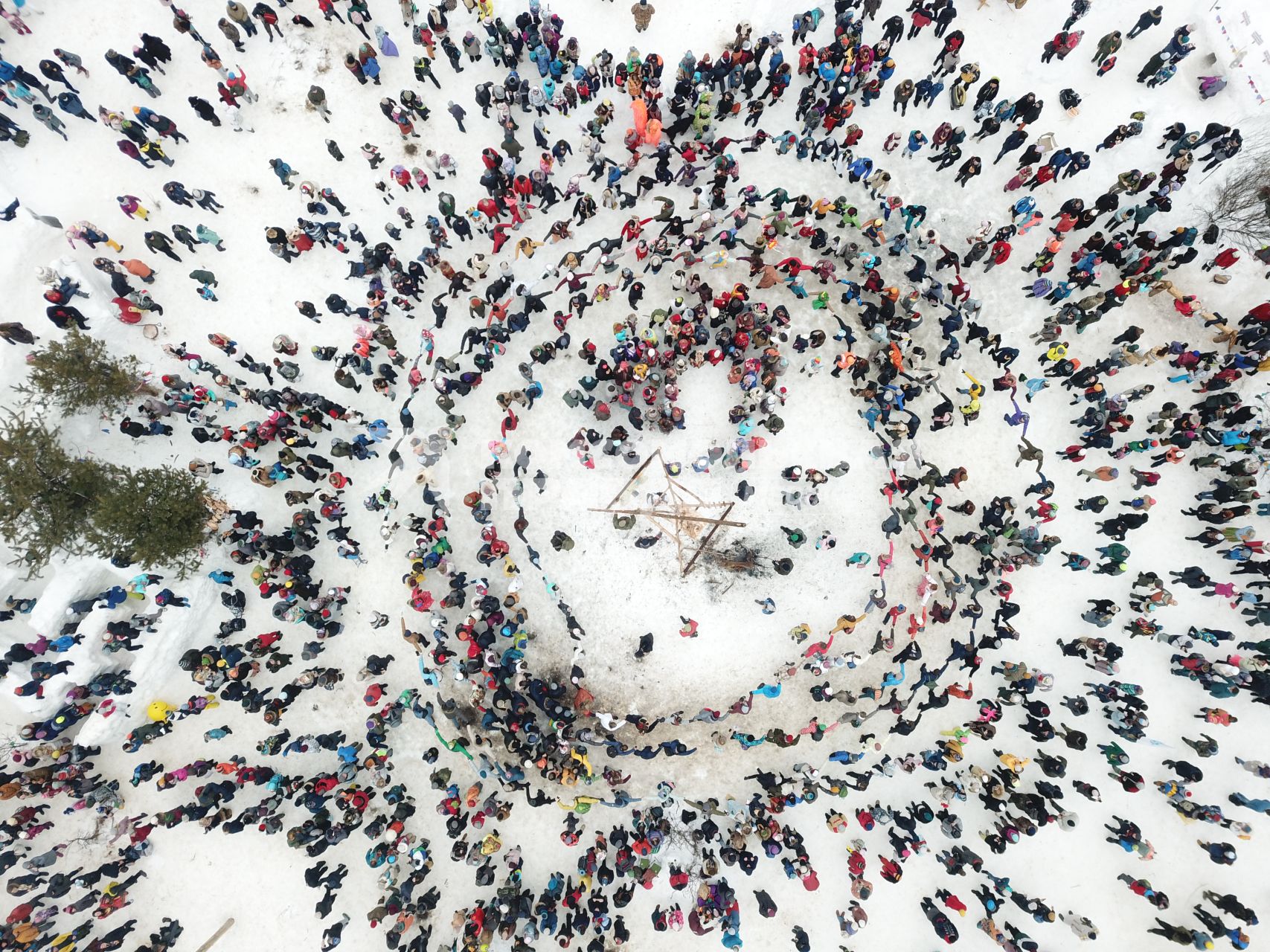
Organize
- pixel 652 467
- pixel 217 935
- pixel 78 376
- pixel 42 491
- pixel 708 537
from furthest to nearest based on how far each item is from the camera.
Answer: pixel 652 467, pixel 708 537, pixel 217 935, pixel 78 376, pixel 42 491

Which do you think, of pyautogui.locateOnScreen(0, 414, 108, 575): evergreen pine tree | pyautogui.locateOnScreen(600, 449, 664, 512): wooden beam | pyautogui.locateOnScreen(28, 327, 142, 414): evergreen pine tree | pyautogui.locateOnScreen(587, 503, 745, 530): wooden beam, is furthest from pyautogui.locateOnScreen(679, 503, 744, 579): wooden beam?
pyautogui.locateOnScreen(28, 327, 142, 414): evergreen pine tree

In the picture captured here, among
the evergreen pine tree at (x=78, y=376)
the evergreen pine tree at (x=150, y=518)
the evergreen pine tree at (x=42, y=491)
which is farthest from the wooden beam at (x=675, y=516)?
the evergreen pine tree at (x=78, y=376)

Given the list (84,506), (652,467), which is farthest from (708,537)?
(84,506)

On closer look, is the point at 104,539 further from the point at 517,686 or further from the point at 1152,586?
the point at 1152,586

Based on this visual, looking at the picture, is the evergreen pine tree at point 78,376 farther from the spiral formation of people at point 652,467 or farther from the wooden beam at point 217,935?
the wooden beam at point 217,935

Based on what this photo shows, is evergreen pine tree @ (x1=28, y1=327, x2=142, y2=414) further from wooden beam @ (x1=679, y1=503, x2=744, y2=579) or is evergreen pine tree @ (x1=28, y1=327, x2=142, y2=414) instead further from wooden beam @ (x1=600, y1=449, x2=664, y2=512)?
wooden beam @ (x1=679, y1=503, x2=744, y2=579)

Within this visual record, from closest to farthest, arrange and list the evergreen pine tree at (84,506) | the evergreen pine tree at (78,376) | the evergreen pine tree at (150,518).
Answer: the evergreen pine tree at (84,506) < the evergreen pine tree at (150,518) < the evergreen pine tree at (78,376)

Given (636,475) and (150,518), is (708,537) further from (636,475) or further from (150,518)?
(150,518)

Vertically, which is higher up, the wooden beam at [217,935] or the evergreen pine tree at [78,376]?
the evergreen pine tree at [78,376]

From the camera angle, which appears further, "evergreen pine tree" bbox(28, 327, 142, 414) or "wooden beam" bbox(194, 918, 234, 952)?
"wooden beam" bbox(194, 918, 234, 952)
